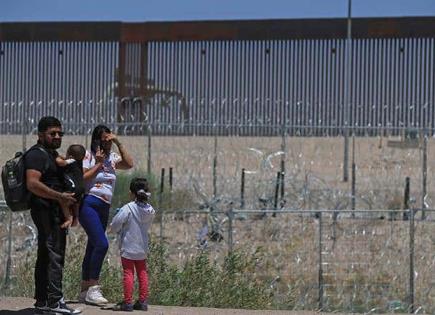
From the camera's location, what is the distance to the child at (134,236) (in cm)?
968

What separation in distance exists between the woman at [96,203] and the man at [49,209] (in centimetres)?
73

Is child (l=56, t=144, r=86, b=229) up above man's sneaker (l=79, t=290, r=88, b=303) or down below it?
above

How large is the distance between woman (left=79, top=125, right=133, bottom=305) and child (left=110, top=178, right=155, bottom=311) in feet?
0.53

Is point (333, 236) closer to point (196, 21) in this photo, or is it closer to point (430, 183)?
point (430, 183)

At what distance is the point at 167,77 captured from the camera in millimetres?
31812

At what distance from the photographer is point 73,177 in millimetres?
8992

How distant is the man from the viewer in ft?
28.8

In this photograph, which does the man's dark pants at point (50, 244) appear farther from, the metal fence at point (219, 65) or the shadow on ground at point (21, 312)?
the metal fence at point (219, 65)

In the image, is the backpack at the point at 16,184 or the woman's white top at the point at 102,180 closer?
the backpack at the point at 16,184

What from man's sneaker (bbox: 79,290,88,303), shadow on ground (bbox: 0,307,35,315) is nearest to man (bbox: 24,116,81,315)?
shadow on ground (bbox: 0,307,35,315)

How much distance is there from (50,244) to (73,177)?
56 centimetres

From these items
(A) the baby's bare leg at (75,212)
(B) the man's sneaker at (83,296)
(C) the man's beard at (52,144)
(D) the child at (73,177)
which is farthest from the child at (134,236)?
(C) the man's beard at (52,144)

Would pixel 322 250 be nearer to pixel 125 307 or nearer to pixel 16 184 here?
pixel 125 307

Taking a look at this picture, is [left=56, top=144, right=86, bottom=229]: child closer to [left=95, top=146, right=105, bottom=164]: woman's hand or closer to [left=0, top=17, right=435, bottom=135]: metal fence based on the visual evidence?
[left=95, top=146, right=105, bottom=164]: woman's hand
